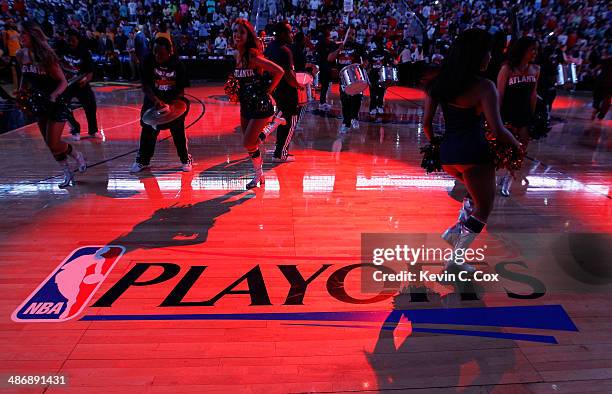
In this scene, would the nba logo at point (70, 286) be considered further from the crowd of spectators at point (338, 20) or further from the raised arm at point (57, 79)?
the crowd of spectators at point (338, 20)

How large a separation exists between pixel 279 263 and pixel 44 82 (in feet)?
12.2

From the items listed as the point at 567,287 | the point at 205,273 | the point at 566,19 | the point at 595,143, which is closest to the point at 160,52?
the point at 205,273

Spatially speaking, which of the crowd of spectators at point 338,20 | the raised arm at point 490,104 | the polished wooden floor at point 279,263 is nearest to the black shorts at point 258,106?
the polished wooden floor at point 279,263

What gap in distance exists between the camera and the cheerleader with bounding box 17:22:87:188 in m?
5.04

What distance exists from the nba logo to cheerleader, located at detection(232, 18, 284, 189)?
211cm

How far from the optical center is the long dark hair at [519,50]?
4691 mm

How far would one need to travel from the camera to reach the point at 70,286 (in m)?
3.35

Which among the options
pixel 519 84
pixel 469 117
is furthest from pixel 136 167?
pixel 519 84

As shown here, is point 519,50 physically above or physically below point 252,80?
above

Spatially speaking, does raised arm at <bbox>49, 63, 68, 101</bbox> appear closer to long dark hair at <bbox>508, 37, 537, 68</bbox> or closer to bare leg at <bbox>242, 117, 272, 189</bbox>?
bare leg at <bbox>242, 117, 272, 189</bbox>

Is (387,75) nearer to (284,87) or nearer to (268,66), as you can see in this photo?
(284,87)

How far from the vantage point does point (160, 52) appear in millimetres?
5426

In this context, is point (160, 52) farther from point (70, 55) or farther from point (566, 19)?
point (566, 19)

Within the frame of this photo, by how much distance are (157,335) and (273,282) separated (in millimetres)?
941
